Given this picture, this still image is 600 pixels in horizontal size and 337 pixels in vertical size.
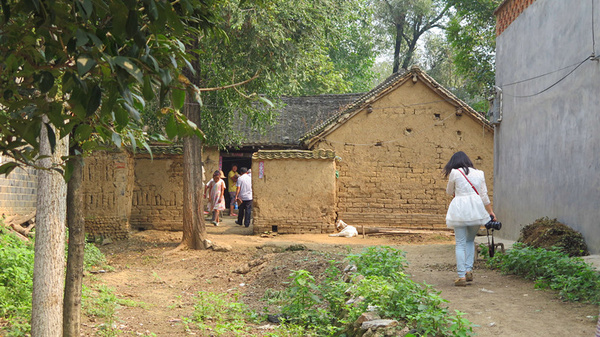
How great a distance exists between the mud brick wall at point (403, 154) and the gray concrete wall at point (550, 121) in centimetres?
312

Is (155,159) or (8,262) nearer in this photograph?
(8,262)

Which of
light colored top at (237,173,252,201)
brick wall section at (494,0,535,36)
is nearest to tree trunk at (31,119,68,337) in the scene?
brick wall section at (494,0,535,36)

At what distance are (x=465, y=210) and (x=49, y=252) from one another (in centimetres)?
490

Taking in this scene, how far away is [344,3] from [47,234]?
10739mm

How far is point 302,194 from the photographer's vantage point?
51.6ft

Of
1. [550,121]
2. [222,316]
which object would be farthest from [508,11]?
[222,316]

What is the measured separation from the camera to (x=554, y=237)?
9.78 meters

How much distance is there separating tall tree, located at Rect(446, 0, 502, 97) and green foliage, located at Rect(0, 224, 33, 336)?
63.7 feet

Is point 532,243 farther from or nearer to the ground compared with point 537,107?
nearer to the ground

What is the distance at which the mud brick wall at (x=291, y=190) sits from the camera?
15.7 m

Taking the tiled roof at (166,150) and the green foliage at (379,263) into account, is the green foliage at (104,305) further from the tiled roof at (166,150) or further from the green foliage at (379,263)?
the tiled roof at (166,150)

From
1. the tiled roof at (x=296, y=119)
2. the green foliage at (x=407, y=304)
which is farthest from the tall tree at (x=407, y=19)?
the green foliage at (x=407, y=304)

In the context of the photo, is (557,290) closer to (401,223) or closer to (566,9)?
(566,9)

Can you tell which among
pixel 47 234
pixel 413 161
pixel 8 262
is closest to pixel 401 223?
pixel 413 161
